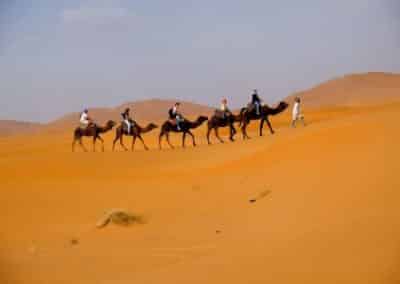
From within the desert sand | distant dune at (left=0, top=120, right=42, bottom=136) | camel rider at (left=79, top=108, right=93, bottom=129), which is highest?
distant dune at (left=0, top=120, right=42, bottom=136)

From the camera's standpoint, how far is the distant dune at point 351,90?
7131cm

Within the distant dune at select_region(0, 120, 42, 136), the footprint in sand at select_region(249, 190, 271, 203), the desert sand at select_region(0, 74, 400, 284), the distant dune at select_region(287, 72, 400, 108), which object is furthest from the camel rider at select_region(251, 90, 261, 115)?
the distant dune at select_region(0, 120, 42, 136)

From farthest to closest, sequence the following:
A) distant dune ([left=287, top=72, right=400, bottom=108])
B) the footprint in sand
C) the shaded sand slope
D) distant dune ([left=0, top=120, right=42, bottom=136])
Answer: distant dune ([left=0, top=120, right=42, bottom=136]) → distant dune ([left=287, top=72, right=400, bottom=108]) → the footprint in sand → the shaded sand slope

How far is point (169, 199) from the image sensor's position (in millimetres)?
15266

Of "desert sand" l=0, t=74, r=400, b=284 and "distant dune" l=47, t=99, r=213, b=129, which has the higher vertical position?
"distant dune" l=47, t=99, r=213, b=129

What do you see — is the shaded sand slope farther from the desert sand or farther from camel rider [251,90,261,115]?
camel rider [251,90,261,115]

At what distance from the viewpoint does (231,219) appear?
11.6m

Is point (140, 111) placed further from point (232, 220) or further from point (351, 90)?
point (232, 220)

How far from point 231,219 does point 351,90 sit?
69276 millimetres

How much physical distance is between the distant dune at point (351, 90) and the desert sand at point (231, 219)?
53.8 meters

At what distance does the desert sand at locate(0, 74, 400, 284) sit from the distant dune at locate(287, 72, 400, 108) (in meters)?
53.8

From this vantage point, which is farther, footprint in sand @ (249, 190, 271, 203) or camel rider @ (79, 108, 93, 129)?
camel rider @ (79, 108, 93, 129)

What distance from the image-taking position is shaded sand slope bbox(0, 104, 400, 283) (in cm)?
727

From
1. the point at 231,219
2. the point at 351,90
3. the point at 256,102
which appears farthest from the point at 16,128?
the point at 231,219
